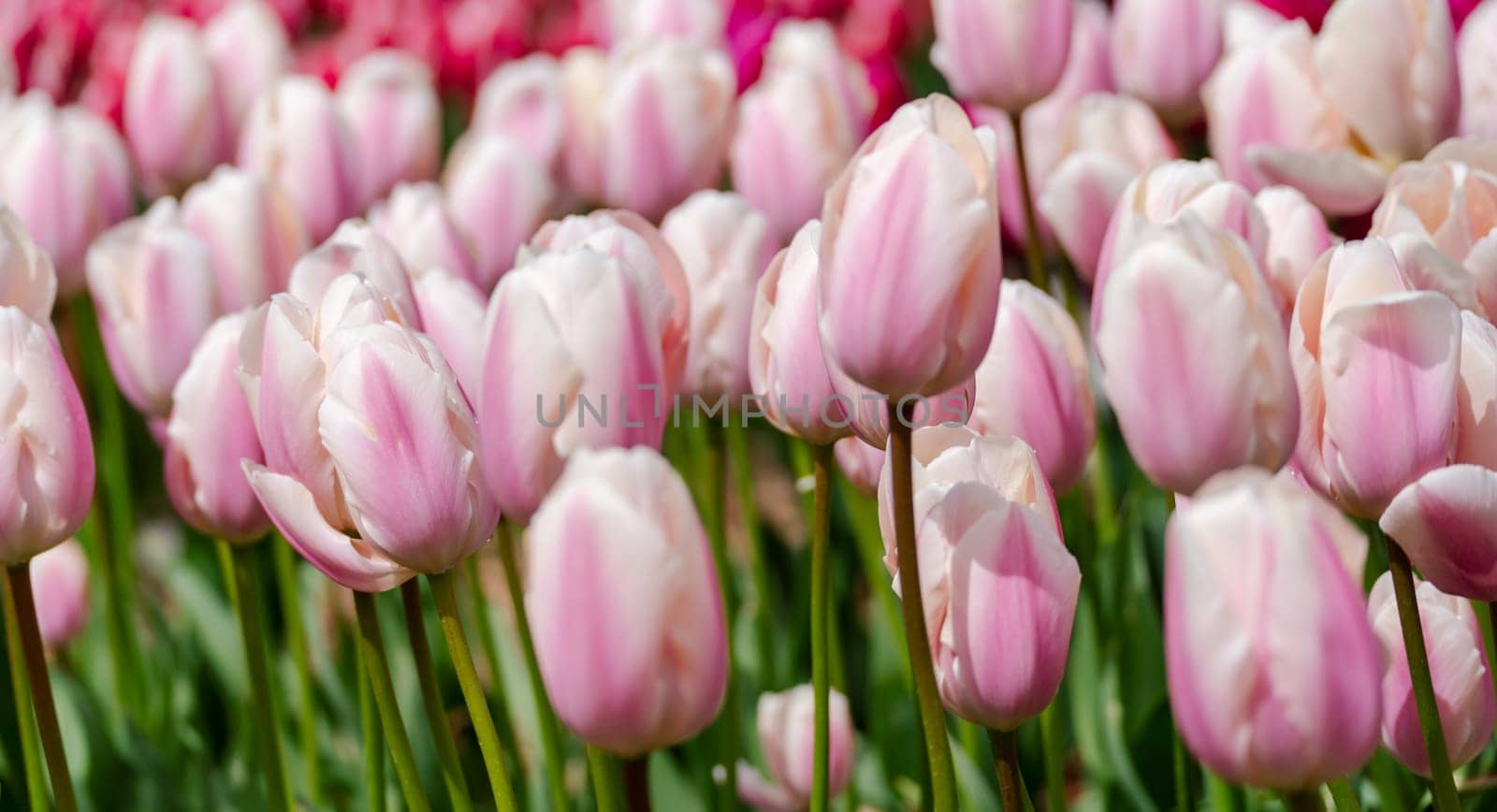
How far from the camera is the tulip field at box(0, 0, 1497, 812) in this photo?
638mm

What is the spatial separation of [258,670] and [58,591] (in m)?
0.48

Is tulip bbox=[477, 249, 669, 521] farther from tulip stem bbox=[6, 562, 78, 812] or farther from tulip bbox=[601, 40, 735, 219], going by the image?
tulip bbox=[601, 40, 735, 219]

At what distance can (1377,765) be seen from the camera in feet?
3.24

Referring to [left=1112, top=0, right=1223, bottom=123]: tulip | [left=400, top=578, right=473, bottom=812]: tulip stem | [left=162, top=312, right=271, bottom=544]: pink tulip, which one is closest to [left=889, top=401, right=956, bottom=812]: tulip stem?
[left=400, top=578, right=473, bottom=812]: tulip stem

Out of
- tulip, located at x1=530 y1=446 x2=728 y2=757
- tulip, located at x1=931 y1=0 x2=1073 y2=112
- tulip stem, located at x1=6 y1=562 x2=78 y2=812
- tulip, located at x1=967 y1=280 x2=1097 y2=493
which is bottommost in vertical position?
tulip stem, located at x1=6 y1=562 x2=78 y2=812

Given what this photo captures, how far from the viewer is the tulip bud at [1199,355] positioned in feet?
2.10

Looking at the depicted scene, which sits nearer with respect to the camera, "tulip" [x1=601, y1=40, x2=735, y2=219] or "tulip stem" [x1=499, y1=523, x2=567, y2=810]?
"tulip stem" [x1=499, y1=523, x2=567, y2=810]

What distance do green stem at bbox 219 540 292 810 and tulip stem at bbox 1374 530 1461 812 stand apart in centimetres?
70

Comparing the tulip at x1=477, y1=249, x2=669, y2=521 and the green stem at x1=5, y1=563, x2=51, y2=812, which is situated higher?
the tulip at x1=477, y1=249, x2=669, y2=521

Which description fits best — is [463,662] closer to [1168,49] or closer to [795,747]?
[795,747]

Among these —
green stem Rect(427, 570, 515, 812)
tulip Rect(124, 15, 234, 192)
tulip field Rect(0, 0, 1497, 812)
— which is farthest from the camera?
tulip Rect(124, 15, 234, 192)

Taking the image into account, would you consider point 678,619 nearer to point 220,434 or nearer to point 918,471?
point 918,471

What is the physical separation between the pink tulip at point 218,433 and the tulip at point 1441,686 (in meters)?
0.64

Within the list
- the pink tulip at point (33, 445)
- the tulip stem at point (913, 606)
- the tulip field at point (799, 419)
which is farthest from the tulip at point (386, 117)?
the tulip stem at point (913, 606)
